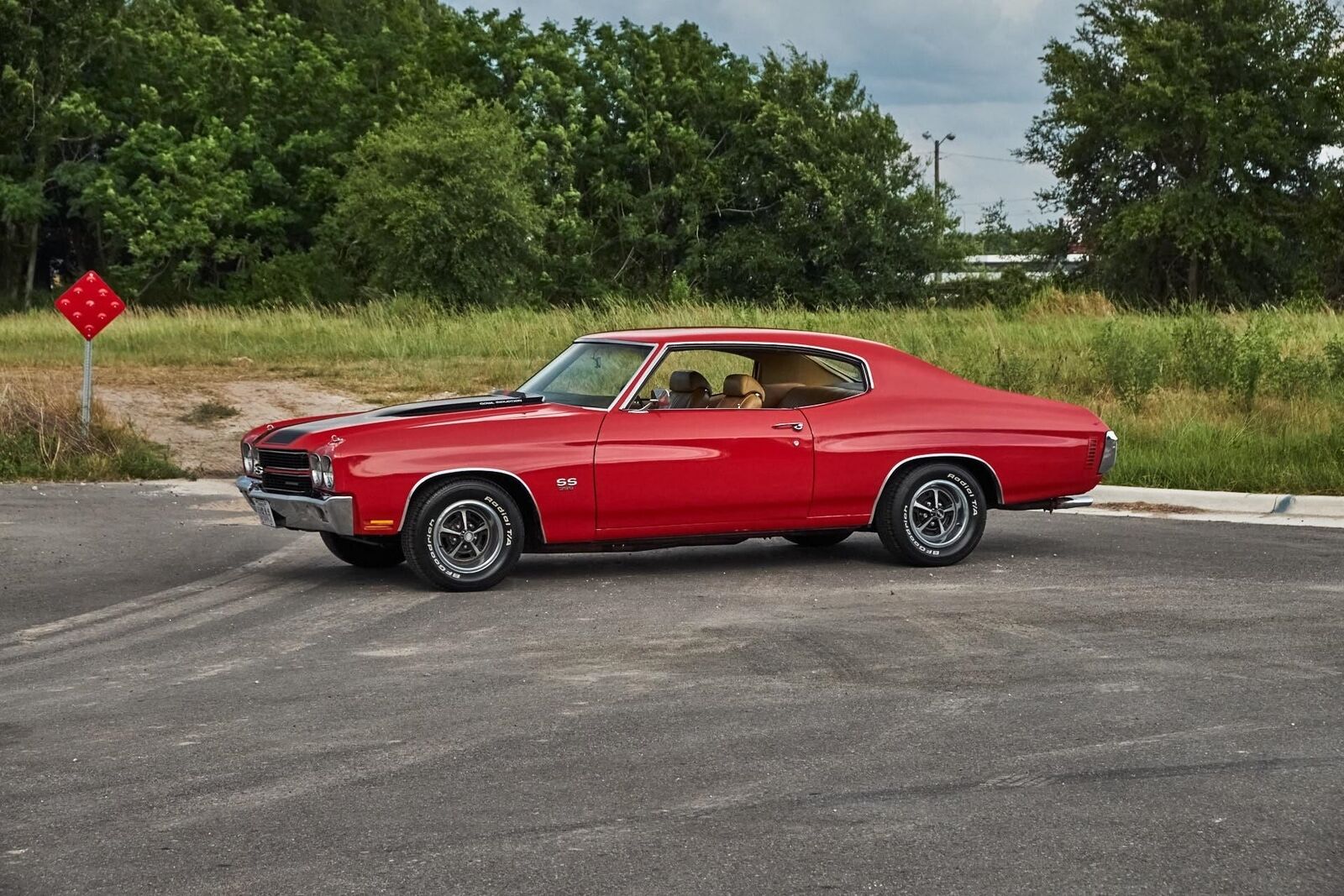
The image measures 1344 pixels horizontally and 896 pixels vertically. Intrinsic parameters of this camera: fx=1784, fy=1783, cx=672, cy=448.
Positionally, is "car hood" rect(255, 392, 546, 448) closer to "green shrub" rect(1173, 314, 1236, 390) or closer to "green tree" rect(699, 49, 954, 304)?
"green shrub" rect(1173, 314, 1236, 390)

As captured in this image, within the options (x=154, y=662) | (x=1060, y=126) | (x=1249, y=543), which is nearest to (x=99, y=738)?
(x=154, y=662)

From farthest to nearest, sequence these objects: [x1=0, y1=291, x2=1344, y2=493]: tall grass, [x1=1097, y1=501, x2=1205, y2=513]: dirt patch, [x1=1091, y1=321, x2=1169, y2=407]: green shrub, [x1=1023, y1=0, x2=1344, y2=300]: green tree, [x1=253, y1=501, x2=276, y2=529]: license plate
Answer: [x1=1023, y1=0, x2=1344, y2=300]: green tree < [x1=1091, y1=321, x2=1169, y2=407]: green shrub < [x1=0, y1=291, x2=1344, y2=493]: tall grass < [x1=1097, y1=501, x2=1205, y2=513]: dirt patch < [x1=253, y1=501, x2=276, y2=529]: license plate

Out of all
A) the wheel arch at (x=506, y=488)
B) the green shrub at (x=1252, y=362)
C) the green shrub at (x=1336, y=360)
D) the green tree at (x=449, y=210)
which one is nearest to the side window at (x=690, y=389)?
the wheel arch at (x=506, y=488)

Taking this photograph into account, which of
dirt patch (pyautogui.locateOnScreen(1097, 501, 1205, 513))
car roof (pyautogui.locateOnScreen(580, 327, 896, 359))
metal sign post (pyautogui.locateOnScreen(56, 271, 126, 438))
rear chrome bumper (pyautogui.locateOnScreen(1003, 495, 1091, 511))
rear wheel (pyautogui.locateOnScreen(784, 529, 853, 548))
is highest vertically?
metal sign post (pyautogui.locateOnScreen(56, 271, 126, 438))

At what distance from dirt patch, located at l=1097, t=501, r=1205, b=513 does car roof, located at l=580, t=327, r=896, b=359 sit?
3.91 metres

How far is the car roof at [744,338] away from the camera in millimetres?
10805

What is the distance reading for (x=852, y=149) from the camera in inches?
2395

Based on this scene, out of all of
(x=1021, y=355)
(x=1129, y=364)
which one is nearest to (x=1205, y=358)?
(x=1129, y=364)

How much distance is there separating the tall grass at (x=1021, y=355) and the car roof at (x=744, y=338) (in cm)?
532

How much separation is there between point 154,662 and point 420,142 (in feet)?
137

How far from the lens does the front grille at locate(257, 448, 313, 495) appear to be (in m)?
9.99

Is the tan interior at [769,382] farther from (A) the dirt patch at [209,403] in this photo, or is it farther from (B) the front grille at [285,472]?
(A) the dirt patch at [209,403]

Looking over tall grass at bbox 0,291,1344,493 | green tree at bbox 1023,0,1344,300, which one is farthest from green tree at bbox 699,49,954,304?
tall grass at bbox 0,291,1344,493

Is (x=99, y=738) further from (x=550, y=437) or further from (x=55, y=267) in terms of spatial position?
(x=55, y=267)
